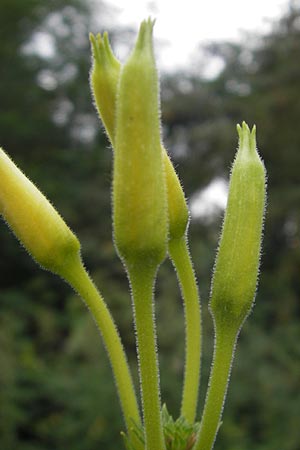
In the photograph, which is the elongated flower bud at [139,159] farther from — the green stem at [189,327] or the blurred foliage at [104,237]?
the blurred foliage at [104,237]

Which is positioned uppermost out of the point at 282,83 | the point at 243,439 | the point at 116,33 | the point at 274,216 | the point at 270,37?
the point at 116,33

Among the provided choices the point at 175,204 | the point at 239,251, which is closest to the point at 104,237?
the point at 175,204

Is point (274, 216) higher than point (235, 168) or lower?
higher

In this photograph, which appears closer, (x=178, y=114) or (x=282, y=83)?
(x=282, y=83)

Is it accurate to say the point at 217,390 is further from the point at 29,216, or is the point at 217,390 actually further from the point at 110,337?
the point at 29,216

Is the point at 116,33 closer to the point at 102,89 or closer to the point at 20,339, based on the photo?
the point at 20,339

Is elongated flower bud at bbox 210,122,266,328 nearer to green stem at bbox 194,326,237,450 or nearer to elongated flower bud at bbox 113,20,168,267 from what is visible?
green stem at bbox 194,326,237,450

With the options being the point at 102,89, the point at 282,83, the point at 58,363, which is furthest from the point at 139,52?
the point at 282,83
